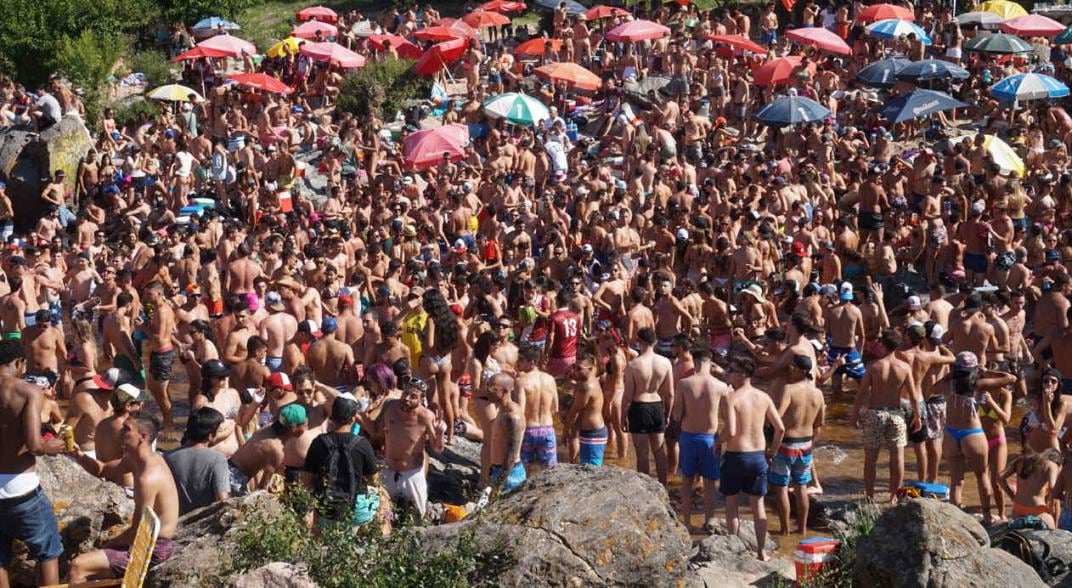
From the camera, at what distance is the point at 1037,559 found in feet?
26.7

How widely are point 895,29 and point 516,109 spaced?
718cm

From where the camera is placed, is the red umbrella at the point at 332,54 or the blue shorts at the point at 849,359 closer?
the blue shorts at the point at 849,359

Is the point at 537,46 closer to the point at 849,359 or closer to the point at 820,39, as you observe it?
the point at 820,39

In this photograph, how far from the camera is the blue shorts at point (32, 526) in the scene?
736 cm

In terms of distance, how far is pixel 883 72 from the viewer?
21.3m

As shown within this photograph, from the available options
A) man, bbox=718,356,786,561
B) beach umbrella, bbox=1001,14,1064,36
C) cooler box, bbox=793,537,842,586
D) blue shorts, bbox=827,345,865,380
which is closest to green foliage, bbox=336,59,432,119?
beach umbrella, bbox=1001,14,1064,36

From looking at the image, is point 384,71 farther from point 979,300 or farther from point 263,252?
point 979,300

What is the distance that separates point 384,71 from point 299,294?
12238 mm

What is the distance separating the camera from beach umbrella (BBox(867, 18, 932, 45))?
23109 mm

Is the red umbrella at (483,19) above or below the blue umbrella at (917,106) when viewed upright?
below

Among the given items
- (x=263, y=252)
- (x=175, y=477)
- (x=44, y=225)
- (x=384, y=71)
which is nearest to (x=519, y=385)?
(x=175, y=477)

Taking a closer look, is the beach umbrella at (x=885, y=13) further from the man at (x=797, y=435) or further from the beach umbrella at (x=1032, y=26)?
the man at (x=797, y=435)

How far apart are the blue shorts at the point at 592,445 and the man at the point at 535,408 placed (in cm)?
42

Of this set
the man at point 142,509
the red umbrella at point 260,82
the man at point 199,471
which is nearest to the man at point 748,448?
the man at point 199,471
